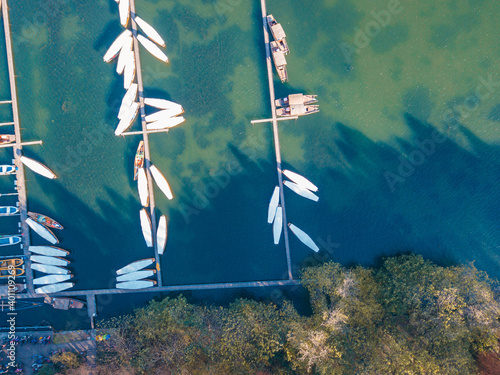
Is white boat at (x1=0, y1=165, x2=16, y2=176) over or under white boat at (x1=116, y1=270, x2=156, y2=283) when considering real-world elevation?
over

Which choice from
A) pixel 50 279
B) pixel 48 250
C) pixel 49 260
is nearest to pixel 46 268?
pixel 49 260

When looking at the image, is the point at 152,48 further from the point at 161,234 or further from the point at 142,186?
the point at 161,234

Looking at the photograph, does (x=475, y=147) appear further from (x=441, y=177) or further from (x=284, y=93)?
(x=284, y=93)

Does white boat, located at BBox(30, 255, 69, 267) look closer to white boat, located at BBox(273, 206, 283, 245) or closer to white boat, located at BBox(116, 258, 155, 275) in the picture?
white boat, located at BBox(116, 258, 155, 275)

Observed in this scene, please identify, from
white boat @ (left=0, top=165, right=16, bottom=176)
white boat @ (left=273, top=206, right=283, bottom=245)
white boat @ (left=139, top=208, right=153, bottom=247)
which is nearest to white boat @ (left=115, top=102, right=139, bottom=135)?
white boat @ (left=139, top=208, right=153, bottom=247)

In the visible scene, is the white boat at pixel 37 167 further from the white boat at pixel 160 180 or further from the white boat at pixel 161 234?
the white boat at pixel 161 234

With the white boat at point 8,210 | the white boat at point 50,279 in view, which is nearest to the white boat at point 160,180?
the white boat at point 50,279
